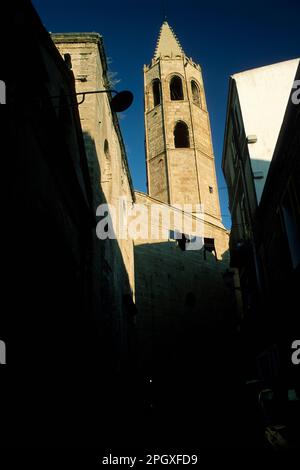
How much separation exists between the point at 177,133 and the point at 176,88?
447 centimetres

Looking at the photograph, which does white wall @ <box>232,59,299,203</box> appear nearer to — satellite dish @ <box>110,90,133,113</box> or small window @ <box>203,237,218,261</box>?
satellite dish @ <box>110,90,133,113</box>

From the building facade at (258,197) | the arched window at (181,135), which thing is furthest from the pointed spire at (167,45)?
the building facade at (258,197)

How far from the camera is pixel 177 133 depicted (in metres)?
28.1

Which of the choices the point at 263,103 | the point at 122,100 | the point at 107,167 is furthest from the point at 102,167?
the point at 263,103

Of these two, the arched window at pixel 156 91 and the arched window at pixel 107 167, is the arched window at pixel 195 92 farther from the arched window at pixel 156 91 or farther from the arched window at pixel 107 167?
the arched window at pixel 107 167

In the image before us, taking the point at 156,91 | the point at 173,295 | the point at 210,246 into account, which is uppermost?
the point at 156,91

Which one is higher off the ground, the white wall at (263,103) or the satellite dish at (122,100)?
the white wall at (263,103)

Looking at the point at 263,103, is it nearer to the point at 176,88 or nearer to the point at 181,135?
the point at 181,135

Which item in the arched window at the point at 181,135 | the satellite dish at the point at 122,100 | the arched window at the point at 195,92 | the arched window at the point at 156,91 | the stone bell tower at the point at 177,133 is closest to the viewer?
the satellite dish at the point at 122,100

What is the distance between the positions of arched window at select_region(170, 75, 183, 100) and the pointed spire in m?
2.76

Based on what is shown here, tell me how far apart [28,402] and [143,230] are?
15.1 metres

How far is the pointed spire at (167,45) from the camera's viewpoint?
104ft

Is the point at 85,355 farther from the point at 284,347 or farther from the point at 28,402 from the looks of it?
the point at 284,347

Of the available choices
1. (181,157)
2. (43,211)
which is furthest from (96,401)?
(181,157)
